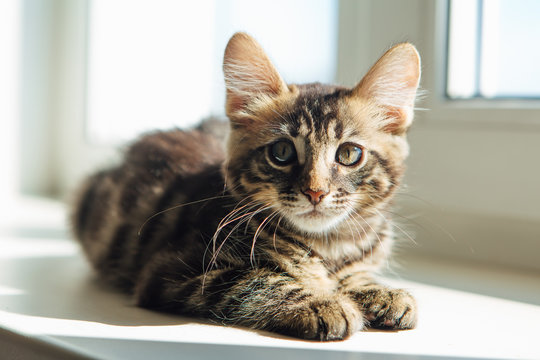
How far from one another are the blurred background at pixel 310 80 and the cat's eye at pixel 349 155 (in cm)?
21

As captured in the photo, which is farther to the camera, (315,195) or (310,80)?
(310,80)

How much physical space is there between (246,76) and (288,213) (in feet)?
1.00

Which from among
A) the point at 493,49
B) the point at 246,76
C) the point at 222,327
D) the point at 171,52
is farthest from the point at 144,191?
the point at 171,52

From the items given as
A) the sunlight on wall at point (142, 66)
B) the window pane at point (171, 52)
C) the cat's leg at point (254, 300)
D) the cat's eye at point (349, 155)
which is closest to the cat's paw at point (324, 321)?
the cat's leg at point (254, 300)

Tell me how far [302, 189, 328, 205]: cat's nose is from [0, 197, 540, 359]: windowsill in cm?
24

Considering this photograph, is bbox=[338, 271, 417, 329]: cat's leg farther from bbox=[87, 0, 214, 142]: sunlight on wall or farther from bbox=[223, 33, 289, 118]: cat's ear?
bbox=[87, 0, 214, 142]: sunlight on wall

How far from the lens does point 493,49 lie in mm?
1577

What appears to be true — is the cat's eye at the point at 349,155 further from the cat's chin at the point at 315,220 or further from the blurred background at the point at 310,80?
the blurred background at the point at 310,80

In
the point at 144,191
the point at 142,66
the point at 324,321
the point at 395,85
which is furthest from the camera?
the point at 142,66

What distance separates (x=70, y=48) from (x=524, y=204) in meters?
1.92

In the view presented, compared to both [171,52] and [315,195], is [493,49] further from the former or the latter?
[171,52]

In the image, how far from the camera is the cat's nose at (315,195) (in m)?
1.06

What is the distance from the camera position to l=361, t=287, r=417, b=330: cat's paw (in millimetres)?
1020

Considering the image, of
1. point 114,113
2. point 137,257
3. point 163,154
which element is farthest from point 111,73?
point 137,257
